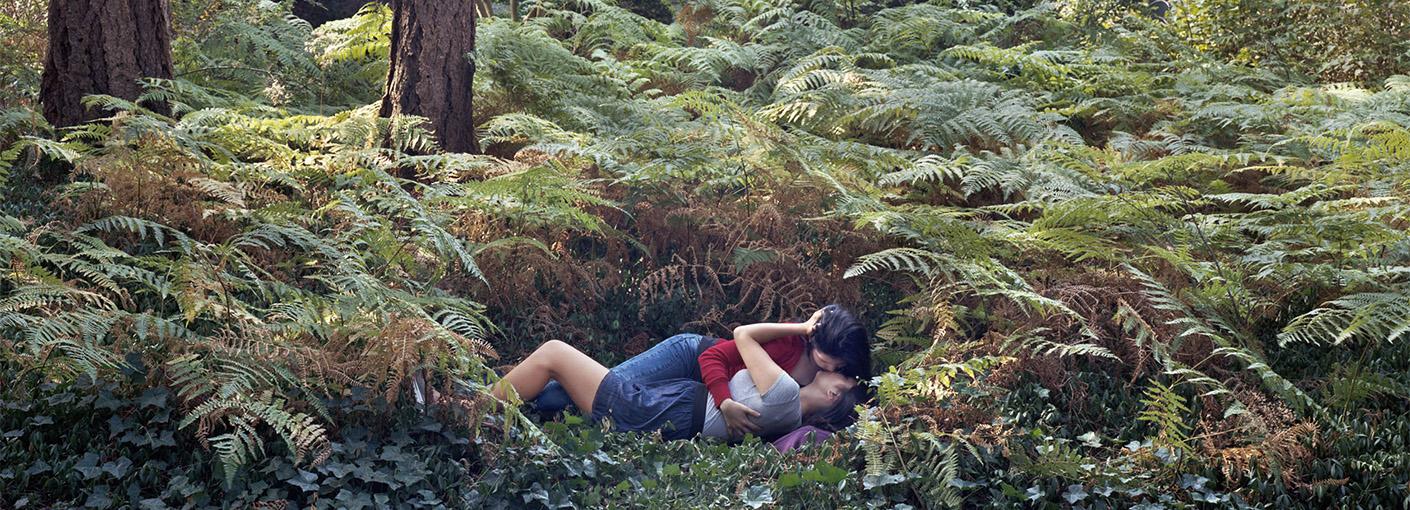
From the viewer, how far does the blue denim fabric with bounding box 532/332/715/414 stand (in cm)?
525

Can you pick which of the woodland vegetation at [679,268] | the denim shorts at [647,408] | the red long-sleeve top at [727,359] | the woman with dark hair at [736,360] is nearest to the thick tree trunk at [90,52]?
the woodland vegetation at [679,268]

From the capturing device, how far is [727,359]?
5348 millimetres

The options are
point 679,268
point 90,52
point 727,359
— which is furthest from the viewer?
point 90,52

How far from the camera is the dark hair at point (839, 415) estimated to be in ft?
Result: 16.7

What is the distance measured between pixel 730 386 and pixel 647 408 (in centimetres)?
40

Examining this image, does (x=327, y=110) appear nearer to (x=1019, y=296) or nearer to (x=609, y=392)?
(x=609, y=392)

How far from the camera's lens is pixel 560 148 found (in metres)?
6.34

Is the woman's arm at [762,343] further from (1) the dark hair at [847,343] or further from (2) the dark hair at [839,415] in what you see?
(2) the dark hair at [839,415]

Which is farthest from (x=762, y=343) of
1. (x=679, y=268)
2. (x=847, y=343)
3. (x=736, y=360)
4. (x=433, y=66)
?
(x=433, y=66)

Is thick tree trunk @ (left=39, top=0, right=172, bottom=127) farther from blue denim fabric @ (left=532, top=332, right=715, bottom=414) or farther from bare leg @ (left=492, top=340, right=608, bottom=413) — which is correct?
blue denim fabric @ (left=532, top=332, right=715, bottom=414)

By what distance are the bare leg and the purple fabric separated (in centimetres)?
90

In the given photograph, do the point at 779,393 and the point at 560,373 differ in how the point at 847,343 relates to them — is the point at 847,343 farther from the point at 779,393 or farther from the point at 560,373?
the point at 560,373

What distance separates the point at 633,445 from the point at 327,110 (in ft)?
14.1

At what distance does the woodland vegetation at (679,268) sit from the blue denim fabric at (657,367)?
14.3 inches
